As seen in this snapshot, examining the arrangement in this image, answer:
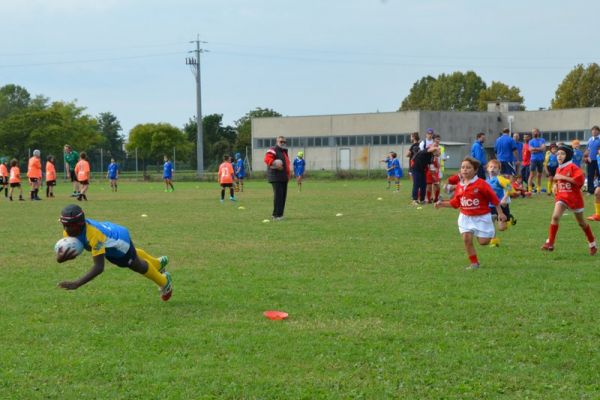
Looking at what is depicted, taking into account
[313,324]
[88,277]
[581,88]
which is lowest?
[313,324]

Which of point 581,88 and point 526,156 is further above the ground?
point 581,88

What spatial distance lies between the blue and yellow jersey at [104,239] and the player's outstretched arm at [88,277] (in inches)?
3.3

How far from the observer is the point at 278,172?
18.0 metres

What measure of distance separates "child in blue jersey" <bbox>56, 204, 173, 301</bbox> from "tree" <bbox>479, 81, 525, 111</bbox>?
330ft

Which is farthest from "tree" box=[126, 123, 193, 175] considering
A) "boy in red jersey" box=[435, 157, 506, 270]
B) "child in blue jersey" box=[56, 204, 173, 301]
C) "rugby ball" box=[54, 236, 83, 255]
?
"rugby ball" box=[54, 236, 83, 255]

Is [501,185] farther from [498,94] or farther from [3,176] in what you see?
[498,94]

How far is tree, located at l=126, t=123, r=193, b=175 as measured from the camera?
7850 cm

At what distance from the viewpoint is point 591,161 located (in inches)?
891

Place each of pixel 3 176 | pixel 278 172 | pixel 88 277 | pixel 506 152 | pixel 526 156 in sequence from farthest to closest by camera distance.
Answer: pixel 3 176 → pixel 526 156 → pixel 506 152 → pixel 278 172 → pixel 88 277

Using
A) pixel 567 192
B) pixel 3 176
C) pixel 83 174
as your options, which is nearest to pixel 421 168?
pixel 567 192

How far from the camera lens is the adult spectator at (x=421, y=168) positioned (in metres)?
22.1

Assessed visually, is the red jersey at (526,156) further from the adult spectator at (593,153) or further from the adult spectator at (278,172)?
the adult spectator at (278,172)

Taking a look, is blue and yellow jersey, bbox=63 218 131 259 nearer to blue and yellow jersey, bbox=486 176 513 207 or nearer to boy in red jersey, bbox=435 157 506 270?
boy in red jersey, bbox=435 157 506 270

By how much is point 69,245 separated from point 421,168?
16.2 metres
